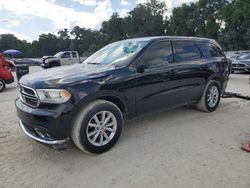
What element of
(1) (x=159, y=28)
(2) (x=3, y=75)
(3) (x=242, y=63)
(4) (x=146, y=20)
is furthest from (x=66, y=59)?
(4) (x=146, y=20)

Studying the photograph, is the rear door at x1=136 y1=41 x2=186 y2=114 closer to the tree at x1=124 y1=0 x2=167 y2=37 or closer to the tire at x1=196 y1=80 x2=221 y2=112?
the tire at x1=196 y1=80 x2=221 y2=112

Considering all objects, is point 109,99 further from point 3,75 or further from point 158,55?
point 3,75

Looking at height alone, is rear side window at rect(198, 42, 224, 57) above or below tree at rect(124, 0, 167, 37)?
below

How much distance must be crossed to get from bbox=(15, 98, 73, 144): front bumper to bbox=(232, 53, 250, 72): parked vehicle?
44.1ft

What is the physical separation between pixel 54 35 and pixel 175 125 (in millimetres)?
74430

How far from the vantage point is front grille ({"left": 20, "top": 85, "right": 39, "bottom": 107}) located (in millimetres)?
3350

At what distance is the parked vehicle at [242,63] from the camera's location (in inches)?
555

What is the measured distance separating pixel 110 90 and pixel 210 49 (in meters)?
3.11

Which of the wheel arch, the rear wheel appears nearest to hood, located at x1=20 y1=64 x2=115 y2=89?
the wheel arch

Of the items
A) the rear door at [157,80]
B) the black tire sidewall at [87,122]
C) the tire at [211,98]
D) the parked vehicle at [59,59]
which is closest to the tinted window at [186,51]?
the rear door at [157,80]

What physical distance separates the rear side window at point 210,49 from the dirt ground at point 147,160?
5.29ft

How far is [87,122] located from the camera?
3.38 m

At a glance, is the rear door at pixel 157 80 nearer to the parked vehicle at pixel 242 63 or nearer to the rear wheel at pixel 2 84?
the rear wheel at pixel 2 84

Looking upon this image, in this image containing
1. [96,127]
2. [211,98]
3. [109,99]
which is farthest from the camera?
[211,98]
